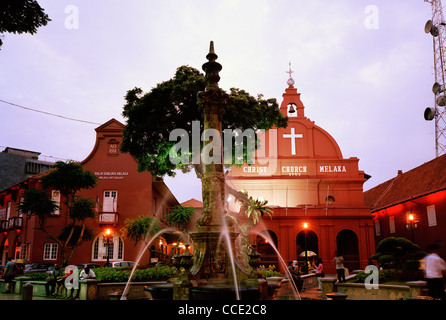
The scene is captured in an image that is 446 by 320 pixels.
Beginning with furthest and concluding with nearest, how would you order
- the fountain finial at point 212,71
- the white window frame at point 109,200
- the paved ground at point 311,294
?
the white window frame at point 109,200 < the paved ground at point 311,294 < the fountain finial at point 212,71

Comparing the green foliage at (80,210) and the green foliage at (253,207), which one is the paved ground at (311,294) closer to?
the green foliage at (253,207)

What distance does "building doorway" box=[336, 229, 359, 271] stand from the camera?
34.2 meters

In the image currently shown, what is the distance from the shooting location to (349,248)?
121 feet

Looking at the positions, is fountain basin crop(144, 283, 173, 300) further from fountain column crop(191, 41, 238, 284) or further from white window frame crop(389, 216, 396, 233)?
white window frame crop(389, 216, 396, 233)

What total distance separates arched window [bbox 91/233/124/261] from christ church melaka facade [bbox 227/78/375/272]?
12.3m

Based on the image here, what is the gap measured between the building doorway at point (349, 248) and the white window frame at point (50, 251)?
81.0 ft

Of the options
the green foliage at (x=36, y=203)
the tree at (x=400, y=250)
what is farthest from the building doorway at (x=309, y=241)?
the green foliage at (x=36, y=203)

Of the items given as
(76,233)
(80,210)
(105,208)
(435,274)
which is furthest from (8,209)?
(435,274)

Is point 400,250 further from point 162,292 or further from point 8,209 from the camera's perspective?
point 8,209

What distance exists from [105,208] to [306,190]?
19451 mm

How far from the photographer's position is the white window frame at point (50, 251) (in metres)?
29.4
